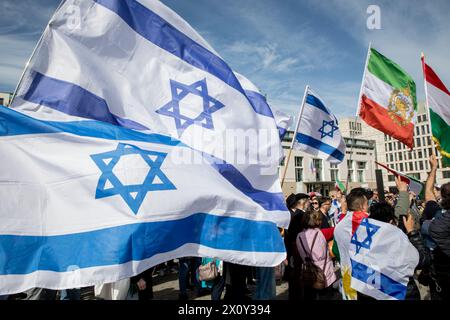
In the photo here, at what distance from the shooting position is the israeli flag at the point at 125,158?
86.0 inches

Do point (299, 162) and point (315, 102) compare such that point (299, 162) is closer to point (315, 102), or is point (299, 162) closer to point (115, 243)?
point (315, 102)

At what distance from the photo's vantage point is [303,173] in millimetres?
46812

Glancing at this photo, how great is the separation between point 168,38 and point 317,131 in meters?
3.59

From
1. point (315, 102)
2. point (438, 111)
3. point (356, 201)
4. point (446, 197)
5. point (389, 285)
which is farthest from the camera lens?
point (315, 102)

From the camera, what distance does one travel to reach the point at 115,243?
7.30ft

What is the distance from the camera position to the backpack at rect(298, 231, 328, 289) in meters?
4.20

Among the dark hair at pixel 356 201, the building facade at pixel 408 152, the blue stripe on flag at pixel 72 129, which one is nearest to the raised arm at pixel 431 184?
the dark hair at pixel 356 201

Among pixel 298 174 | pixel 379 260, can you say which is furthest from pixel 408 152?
pixel 379 260

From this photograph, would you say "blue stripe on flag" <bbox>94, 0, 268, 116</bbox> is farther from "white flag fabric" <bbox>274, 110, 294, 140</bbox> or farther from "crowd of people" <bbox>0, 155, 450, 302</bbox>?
"crowd of people" <bbox>0, 155, 450, 302</bbox>

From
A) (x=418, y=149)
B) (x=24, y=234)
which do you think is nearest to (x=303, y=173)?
(x=24, y=234)

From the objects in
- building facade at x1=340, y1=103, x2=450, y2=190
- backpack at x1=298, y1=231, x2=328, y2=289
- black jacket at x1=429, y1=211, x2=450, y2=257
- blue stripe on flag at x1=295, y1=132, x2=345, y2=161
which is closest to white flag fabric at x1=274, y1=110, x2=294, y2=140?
blue stripe on flag at x1=295, y1=132, x2=345, y2=161

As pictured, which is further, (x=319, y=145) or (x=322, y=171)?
(x=322, y=171)
